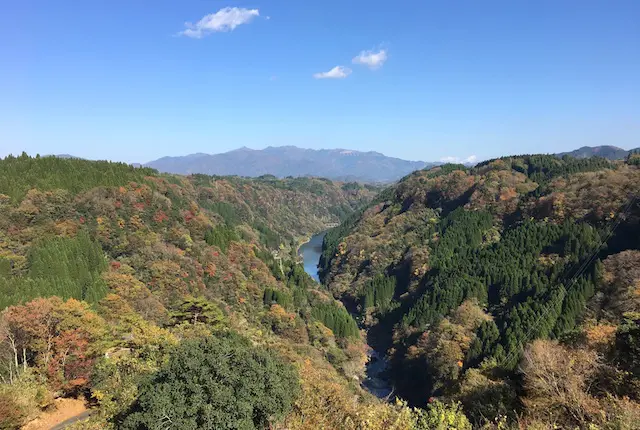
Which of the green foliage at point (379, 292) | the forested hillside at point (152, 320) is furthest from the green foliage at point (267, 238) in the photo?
the green foliage at point (379, 292)

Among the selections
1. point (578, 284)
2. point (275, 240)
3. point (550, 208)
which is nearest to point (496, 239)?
point (550, 208)

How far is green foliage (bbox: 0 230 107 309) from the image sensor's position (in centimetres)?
4262

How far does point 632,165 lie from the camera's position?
91.9m

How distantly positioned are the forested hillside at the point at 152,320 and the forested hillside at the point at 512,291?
661 cm

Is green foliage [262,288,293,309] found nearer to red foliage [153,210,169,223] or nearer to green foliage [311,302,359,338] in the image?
green foliage [311,302,359,338]

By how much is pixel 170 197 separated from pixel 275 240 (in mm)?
60799

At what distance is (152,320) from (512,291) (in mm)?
60966

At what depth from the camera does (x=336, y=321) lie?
3009 inches

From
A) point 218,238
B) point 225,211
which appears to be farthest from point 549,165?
point 225,211

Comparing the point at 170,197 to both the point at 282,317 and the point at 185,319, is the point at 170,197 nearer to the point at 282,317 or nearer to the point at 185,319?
the point at 282,317

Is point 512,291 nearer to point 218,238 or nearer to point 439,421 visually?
point 218,238

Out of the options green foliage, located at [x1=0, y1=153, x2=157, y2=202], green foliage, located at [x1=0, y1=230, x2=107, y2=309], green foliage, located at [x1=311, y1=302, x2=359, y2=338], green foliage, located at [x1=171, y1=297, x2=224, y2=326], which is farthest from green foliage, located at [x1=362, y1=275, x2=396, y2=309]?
→ green foliage, located at [x1=0, y1=153, x2=157, y2=202]

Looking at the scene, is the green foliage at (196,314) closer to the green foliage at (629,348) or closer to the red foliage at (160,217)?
the red foliage at (160,217)

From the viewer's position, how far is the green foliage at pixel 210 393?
1647 centimetres
